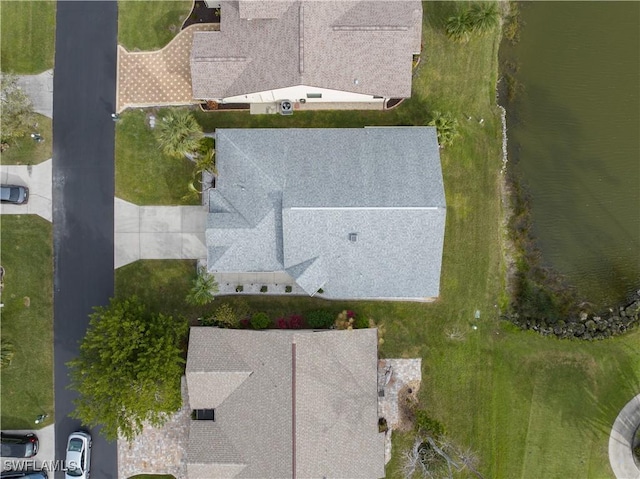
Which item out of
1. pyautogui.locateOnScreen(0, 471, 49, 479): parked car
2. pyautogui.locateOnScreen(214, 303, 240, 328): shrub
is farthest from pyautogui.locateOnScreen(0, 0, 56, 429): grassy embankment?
pyautogui.locateOnScreen(214, 303, 240, 328): shrub

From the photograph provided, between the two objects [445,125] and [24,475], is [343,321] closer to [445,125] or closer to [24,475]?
[445,125]

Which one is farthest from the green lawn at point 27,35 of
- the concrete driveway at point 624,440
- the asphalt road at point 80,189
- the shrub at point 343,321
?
the concrete driveway at point 624,440

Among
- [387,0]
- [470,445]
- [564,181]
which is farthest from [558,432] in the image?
[387,0]

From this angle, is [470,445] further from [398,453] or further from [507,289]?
[507,289]

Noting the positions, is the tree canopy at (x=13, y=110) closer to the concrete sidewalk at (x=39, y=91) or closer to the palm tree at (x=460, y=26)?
the concrete sidewalk at (x=39, y=91)

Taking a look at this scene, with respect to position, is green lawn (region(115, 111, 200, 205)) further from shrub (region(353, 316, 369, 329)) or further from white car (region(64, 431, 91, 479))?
white car (region(64, 431, 91, 479))
